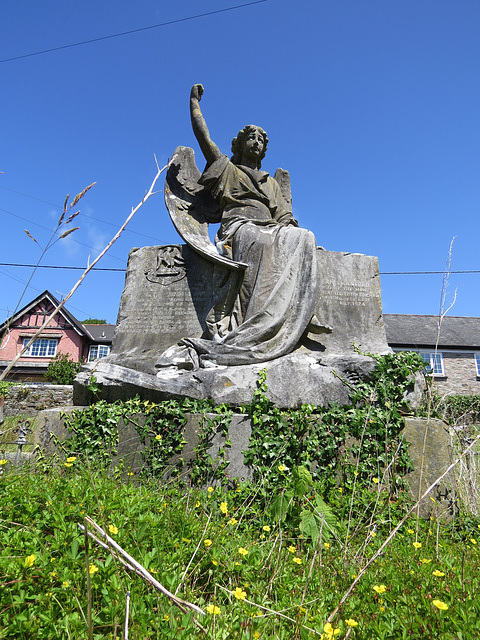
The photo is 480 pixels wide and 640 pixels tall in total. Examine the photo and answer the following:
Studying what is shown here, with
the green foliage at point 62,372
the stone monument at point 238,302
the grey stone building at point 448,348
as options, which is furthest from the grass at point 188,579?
the green foliage at point 62,372

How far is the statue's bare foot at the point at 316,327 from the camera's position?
4337 millimetres

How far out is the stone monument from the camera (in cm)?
362

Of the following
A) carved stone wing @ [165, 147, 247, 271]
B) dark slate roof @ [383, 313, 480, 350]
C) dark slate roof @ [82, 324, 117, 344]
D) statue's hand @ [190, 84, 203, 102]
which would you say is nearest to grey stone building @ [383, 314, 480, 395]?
dark slate roof @ [383, 313, 480, 350]

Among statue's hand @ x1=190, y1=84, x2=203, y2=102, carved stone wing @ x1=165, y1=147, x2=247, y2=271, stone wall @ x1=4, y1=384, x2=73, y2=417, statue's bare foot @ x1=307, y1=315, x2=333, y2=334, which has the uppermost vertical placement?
statue's hand @ x1=190, y1=84, x2=203, y2=102

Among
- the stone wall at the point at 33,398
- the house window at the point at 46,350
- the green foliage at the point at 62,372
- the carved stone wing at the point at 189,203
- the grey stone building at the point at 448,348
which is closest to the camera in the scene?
the carved stone wing at the point at 189,203

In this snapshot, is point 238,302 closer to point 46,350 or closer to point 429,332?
point 429,332

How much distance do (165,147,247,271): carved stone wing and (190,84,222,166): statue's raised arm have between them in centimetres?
39

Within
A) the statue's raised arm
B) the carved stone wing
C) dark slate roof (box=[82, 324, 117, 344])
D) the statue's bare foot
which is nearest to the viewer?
the statue's bare foot

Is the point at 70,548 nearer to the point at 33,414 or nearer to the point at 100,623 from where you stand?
the point at 100,623

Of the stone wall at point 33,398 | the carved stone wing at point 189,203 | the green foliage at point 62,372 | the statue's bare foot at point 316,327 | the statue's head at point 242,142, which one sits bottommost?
the stone wall at point 33,398

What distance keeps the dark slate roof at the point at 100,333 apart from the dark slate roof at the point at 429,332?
18.2 meters

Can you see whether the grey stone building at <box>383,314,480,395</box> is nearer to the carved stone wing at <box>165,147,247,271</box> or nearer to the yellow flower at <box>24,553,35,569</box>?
the carved stone wing at <box>165,147,247,271</box>

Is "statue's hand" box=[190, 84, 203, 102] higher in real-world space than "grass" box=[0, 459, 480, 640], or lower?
higher

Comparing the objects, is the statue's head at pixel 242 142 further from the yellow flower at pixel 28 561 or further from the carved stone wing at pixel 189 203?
the yellow flower at pixel 28 561
